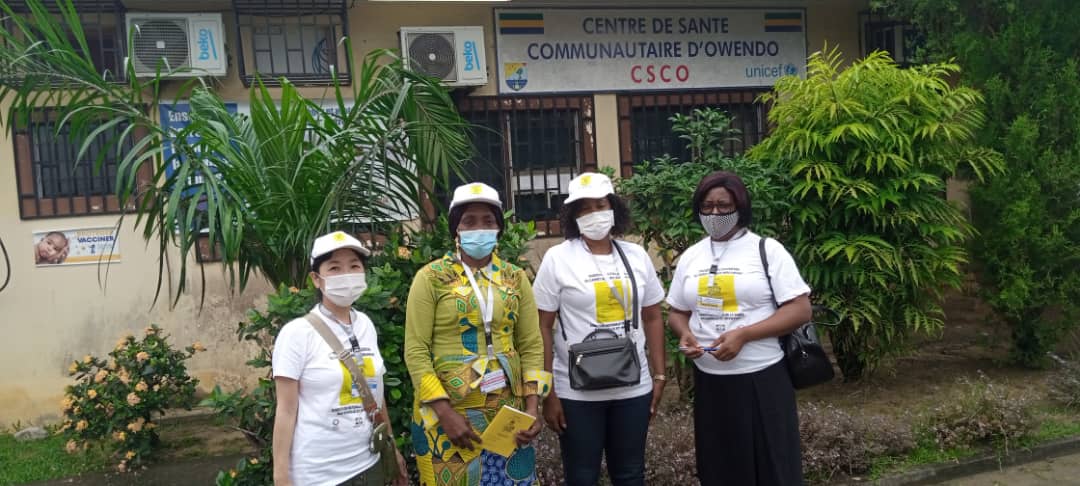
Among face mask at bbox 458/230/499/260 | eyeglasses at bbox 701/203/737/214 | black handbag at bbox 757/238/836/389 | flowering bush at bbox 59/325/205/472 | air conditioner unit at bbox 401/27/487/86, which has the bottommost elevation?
flowering bush at bbox 59/325/205/472

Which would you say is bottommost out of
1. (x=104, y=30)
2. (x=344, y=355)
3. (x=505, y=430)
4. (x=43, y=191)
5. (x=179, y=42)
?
(x=505, y=430)

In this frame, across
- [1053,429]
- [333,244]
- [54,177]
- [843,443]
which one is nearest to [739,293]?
[333,244]

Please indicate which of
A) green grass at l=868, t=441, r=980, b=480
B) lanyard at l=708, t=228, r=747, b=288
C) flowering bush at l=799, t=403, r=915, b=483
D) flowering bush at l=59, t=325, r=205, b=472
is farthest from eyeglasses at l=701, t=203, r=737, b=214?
flowering bush at l=59, t=325, r=205, b=472

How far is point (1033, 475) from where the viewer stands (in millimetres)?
5000

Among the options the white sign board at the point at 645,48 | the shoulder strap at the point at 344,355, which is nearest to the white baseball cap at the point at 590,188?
the shoulder strap at the point at 344,355

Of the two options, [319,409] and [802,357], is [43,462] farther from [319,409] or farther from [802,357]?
[802,357]

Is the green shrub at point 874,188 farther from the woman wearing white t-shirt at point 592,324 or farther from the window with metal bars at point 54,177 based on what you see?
the window with metal bars at point 54,177

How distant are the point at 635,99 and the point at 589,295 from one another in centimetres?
424

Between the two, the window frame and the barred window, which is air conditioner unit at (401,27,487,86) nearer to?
the window frame

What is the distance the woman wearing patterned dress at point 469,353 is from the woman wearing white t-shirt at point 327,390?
0.84 feet

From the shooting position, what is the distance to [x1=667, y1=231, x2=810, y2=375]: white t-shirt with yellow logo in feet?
11.2

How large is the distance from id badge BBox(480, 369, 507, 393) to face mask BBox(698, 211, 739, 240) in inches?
41.6

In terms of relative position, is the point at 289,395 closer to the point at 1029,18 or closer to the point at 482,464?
the point at 482,464

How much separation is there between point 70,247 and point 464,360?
448cm
